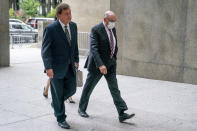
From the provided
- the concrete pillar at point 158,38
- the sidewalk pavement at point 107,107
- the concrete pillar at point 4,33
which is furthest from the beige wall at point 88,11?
the sidewalk pavement at point 107,107

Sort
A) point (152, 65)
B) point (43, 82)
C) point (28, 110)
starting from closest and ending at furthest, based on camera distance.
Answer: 1. point (28, 110)
2. point (43, 82)
3. point (152, 65)

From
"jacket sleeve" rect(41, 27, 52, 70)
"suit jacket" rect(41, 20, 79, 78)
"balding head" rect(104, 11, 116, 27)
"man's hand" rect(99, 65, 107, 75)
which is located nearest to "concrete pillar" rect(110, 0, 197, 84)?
"balding head" rect(104, 11, 116, 27)

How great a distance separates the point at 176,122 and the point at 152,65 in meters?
4.69

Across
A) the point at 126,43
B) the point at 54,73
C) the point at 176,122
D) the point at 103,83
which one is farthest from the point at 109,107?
the point at 126,43

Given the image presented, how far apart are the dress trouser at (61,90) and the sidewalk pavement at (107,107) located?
241 millimetres

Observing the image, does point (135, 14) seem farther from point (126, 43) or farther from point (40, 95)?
point (40, 95)

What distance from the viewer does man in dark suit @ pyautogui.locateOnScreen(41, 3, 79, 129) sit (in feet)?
18.0

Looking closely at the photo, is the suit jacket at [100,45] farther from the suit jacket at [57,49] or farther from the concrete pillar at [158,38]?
the concrete pillar at [158,38]

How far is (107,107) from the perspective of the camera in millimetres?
7152

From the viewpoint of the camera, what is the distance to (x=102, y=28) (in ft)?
19.7

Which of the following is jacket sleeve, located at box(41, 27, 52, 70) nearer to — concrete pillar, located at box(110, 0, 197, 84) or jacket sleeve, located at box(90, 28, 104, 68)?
jacket sleeve, located at box(90, 28, 104, 68)

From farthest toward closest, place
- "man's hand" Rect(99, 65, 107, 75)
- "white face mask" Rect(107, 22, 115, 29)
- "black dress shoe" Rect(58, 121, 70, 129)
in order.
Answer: "white face mask" Rect(107, 22, 115, 29) → "man's hand" Rect(99, 65, 107, 75) → "black dress shoe" Rect(58, 121, 70, 129)

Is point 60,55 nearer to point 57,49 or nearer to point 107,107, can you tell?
point 57,49

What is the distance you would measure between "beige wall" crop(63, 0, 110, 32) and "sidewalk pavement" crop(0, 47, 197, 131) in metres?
9.72
